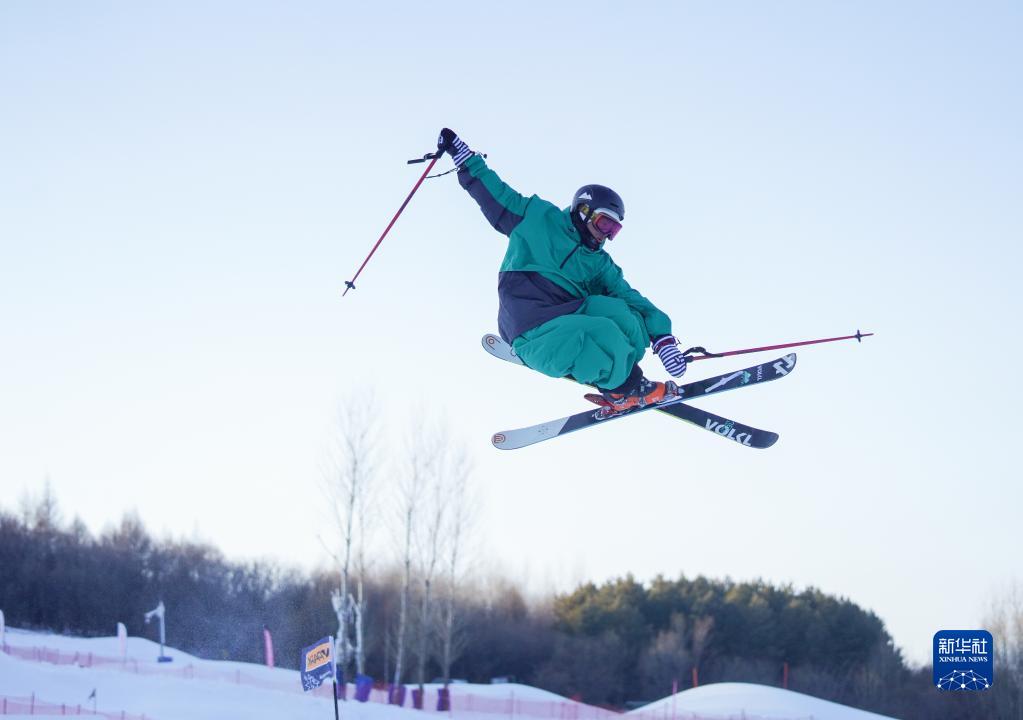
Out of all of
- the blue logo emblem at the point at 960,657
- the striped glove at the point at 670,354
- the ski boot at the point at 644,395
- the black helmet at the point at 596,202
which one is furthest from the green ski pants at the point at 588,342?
the blue logo emblem at the point at 960,657

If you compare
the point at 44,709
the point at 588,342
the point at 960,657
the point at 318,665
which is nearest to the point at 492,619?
the point at 44,709

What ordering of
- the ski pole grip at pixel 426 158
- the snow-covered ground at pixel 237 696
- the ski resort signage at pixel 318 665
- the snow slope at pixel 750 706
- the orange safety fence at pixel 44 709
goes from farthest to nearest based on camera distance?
1. the snow slope at pixel 750 706
2. the snow-covered ground at pixel 237 696
3. the orange safety fence at pixel 44 709
4. the ski resort signage at pixel 318 665
5. the ski pole grip at pixel 426 158

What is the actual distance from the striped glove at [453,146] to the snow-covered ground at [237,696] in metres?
15.6

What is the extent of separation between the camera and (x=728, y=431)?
7379 millimetres

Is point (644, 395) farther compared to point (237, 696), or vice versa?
point (237, 696)

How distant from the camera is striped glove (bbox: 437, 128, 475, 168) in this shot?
603 cm

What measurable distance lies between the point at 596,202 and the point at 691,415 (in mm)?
1937

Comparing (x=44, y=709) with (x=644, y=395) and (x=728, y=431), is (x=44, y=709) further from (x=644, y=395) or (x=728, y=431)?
(x=644, y=395)

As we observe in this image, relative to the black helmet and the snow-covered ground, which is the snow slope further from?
the black helmet

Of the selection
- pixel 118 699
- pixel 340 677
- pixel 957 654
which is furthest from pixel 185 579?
pixel 957 654

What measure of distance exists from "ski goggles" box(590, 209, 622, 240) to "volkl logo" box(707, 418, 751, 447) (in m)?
1.85

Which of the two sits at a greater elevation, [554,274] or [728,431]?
[554,274]

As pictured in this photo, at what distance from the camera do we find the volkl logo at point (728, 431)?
7344 millimetres

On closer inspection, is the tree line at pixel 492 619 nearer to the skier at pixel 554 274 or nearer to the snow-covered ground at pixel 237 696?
the snow-covered ground at pixel 237 696
